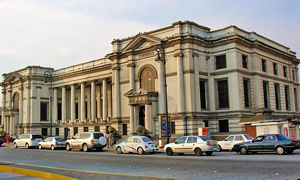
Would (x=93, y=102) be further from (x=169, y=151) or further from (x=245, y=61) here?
(x=169, y=151)

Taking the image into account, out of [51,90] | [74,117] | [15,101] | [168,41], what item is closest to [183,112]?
[168,41]

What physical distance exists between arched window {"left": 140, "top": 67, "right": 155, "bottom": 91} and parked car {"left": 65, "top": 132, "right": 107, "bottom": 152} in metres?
14.3

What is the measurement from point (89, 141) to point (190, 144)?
1185 centimetres

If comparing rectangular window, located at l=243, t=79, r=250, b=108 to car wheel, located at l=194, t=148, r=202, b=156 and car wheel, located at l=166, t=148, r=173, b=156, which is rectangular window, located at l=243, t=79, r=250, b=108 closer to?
car wheel, located at l=166, t=148, r=173, b=156

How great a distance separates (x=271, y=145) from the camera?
23.1 metres

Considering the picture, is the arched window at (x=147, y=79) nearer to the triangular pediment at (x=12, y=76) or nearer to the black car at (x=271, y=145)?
the black car at (x=271, y=145)

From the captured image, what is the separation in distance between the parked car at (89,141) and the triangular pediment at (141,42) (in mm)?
17118

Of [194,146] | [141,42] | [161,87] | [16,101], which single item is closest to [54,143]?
[161,87]

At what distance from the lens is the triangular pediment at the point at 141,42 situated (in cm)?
4458

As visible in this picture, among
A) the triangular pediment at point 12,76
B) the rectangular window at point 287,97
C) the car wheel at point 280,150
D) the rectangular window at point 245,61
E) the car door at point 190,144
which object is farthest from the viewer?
the triangular pediment at point 12,76

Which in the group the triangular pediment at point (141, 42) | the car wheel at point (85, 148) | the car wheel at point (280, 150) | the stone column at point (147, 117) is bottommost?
the car wheel at point (85, 148)

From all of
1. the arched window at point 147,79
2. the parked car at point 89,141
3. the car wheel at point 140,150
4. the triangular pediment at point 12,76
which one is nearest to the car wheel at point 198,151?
the car wheel at point 140,150

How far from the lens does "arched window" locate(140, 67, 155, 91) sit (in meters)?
45.0

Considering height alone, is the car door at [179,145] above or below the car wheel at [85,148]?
above
